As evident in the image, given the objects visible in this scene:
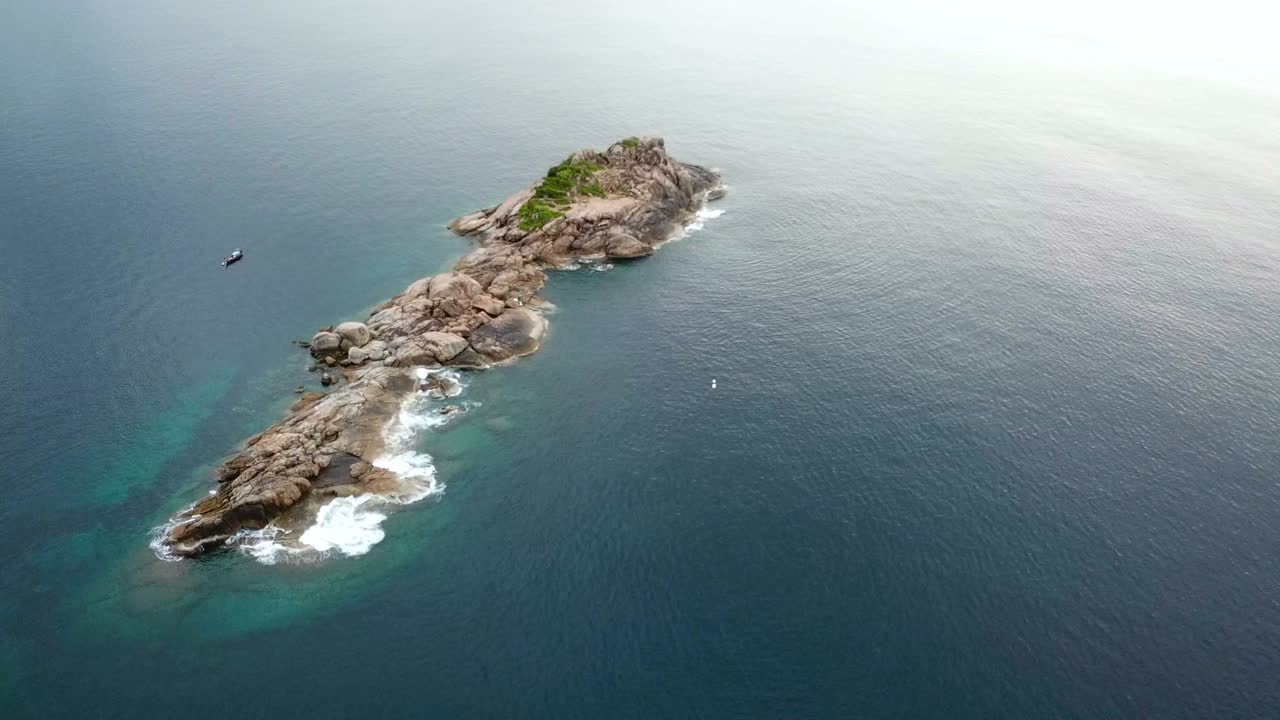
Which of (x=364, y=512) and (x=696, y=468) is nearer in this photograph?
(x=364, y=512)

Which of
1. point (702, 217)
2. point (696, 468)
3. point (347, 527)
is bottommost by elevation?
point (696, 468)

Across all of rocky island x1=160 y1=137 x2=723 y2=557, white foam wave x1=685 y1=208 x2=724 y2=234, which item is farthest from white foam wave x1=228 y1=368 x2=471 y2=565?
white foam wave x1=685 y1=208 x2=724 y2=234

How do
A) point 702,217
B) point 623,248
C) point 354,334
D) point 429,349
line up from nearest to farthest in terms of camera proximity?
point 429,349
point 354,334
point 623,248
point 702,217

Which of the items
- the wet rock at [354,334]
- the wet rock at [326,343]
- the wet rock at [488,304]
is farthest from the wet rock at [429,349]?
the wet rock at [326,343]

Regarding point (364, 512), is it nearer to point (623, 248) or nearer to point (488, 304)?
point (488, 304)

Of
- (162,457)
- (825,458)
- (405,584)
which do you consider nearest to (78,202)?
(162,457)

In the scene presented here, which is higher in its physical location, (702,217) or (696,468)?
(702,217)

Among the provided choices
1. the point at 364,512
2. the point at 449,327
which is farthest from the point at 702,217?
the point at 364,512
